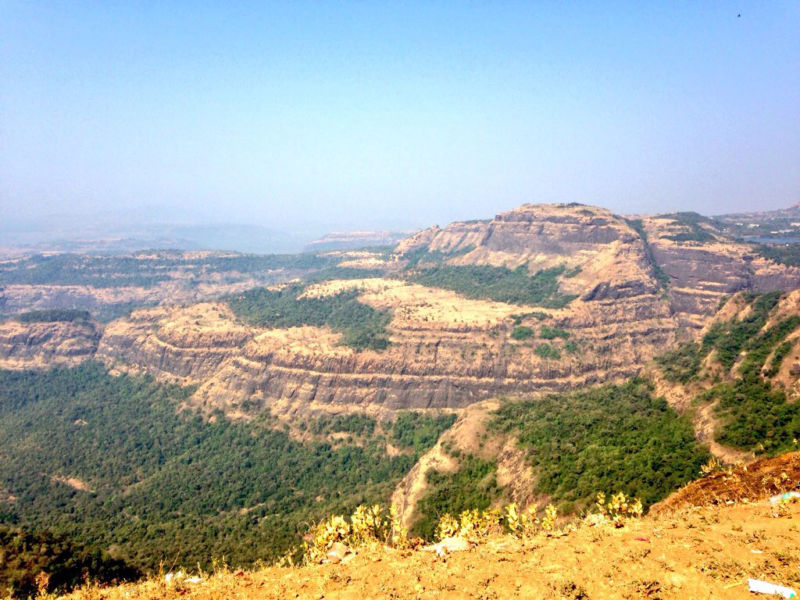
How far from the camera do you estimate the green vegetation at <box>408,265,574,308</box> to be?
134m

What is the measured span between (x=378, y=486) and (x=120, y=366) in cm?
9599

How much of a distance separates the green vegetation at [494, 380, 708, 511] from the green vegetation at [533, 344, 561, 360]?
1078 inches

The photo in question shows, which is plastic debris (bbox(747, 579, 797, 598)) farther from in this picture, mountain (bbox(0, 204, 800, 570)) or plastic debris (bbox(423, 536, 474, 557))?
mountain (bbox(0, 204, 800, 570))

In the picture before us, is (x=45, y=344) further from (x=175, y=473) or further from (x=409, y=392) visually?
(x=409, y=392)

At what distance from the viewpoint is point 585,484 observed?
45312 mm

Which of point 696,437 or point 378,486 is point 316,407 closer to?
point 378,486

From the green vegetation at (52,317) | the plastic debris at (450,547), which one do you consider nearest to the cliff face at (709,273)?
the plastic debris at (450,547)

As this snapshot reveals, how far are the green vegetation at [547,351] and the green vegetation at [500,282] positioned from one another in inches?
794

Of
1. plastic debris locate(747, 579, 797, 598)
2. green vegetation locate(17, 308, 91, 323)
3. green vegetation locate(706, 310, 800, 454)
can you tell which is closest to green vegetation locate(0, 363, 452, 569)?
green vegetation locate(17, 308, 91, 323)

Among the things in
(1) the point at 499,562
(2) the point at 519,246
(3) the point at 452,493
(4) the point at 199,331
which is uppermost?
(2) the point at 519,246

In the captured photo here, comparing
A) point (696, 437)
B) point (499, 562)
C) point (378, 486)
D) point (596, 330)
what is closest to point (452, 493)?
point (378, 486)

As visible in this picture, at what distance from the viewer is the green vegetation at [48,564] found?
34.2m

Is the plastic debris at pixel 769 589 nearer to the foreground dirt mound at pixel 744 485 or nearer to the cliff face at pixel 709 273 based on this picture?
the foreground dirt mound at pixel 744 485

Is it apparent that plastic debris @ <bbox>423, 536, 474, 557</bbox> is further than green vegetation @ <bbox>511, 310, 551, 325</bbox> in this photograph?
No
